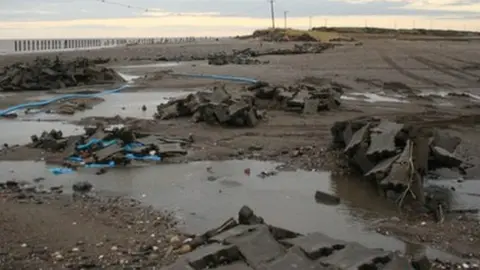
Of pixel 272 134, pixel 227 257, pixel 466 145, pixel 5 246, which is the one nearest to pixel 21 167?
pixel 5 246

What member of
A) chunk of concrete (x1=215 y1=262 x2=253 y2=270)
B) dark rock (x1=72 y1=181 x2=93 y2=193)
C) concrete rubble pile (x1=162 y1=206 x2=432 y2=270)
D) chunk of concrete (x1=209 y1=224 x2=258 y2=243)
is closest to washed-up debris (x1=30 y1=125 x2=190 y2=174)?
dark rock (x1=72 y1=181 x2=93 y2=193)

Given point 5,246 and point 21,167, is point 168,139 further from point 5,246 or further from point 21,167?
point 5,246

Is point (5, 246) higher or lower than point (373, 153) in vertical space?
lower

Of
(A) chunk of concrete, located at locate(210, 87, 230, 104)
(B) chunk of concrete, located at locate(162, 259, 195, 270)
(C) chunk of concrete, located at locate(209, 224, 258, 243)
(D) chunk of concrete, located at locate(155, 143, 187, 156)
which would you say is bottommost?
(B) chunk of concrete, located at locate(162, 259, 195, 270)

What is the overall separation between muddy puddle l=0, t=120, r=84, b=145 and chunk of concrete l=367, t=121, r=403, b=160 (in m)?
7.80

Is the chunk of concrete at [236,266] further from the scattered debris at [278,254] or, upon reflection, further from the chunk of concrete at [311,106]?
the chunk of concrete at [311,106]

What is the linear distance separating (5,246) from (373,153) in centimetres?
572

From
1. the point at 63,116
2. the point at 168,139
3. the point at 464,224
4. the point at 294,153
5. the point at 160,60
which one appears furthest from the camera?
the point at 160,60

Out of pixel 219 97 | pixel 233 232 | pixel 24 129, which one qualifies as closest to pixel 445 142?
pixel 233 232

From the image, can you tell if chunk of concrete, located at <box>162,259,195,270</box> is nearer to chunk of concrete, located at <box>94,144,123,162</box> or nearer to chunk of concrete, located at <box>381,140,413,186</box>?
chunk of concrete, located at <box>381,140,413,186</box>

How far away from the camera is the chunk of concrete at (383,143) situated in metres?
9.34

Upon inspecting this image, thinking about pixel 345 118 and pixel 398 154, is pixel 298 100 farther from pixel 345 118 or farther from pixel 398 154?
pixel 398 154

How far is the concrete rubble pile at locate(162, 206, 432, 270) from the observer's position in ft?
17.5

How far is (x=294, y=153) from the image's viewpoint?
11.7 meters
